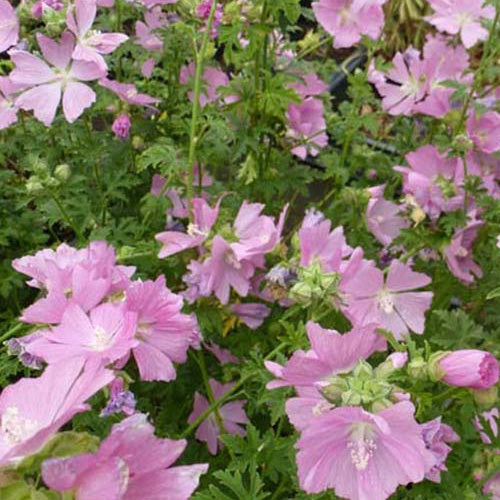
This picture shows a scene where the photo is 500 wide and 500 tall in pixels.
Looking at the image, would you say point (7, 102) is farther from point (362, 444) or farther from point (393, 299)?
point (362, 444)

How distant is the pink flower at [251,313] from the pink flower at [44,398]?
74cm

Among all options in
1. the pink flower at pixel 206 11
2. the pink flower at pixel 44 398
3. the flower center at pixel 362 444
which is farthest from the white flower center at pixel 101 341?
the pink flower at pixel 206 11

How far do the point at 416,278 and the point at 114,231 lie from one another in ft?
1.89

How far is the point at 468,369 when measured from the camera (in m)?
0.89

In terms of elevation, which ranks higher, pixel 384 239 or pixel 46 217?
pixel 46 217

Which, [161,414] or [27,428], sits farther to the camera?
[161,414]

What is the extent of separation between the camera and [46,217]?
152 centimetres

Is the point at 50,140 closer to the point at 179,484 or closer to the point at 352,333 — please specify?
the point at 352,333

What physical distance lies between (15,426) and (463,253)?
3.54 ft

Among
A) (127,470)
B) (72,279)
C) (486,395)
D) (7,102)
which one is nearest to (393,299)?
(486,395)

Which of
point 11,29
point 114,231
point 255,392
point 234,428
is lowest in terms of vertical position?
point 234,428

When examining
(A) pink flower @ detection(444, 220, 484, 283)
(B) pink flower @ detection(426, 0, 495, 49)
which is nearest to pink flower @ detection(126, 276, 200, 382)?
(A) pink flower @ detection(444, 220, 484, 283)

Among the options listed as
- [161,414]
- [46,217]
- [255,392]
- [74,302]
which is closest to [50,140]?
[46,217]

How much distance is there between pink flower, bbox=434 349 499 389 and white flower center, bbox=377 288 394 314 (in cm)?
55
